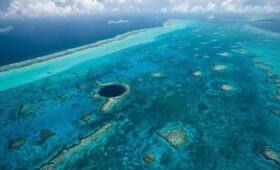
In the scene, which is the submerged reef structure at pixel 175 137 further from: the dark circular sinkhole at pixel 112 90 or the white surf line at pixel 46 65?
the white surf line at pixel 46 65

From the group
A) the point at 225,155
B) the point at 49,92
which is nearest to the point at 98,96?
the point at 49,92

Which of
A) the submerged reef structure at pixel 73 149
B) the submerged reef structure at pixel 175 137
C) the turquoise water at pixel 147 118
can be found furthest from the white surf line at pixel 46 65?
the submerged reef structure at pixel 175 137

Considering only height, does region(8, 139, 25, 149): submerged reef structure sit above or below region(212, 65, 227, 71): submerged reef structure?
below

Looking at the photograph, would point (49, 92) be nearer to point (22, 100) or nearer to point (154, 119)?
point (22, 100)

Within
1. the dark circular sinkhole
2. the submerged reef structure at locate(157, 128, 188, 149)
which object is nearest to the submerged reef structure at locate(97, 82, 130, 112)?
the dark circular sinkhole

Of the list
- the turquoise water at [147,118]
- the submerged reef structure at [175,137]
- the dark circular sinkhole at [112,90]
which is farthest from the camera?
the dark circular sinkhole at [112,90]

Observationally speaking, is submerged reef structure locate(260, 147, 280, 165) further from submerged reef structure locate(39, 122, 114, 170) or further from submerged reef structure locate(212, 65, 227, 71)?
submerged reef structure locate(212, 65, 227, 71)
